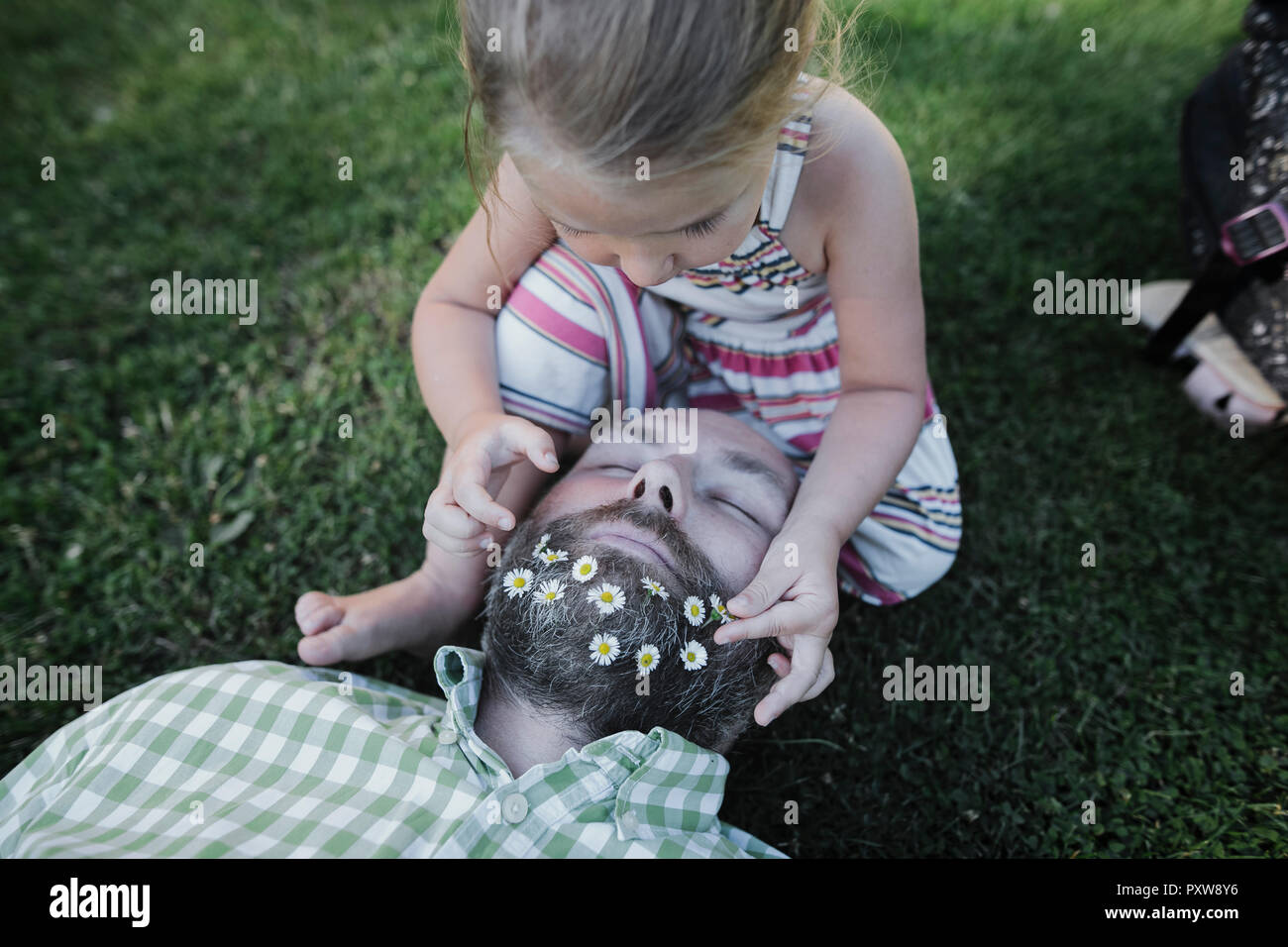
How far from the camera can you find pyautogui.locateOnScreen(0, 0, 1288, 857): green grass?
2.19m

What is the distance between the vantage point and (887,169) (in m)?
1.82

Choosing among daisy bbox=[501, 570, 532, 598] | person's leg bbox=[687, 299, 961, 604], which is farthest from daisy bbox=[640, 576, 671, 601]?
person's leg bbox=[687, 299, 961, 604]

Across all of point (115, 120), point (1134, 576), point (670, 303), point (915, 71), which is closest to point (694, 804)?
point (670, 303)

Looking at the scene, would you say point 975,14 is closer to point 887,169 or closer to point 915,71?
point 915,71

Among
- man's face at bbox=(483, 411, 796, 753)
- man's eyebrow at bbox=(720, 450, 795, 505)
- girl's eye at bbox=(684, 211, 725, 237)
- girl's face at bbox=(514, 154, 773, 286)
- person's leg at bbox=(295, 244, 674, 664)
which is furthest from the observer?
person's leg at bbox=(295, 244, 674, 664)

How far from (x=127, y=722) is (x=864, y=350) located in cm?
177

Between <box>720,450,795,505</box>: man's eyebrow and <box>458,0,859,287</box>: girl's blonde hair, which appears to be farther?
<box>720,450,795,505</box>: man's eyebrow

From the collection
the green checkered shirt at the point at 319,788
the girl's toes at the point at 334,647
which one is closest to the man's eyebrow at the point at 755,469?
the green checkered shirt at the point at 319,788

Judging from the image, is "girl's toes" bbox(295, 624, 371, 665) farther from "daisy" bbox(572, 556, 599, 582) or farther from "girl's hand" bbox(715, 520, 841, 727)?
"girl's hand" bbox(715, 520, 841, 727)

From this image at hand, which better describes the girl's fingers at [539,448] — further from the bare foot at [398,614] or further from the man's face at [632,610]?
the bare foot at [398,614]

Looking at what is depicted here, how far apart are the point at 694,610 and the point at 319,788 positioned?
82 cm

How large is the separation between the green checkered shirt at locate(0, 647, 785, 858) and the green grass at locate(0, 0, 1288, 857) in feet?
1.62

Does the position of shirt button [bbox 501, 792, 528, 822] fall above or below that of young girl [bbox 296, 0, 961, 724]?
below

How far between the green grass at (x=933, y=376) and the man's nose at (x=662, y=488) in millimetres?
784
